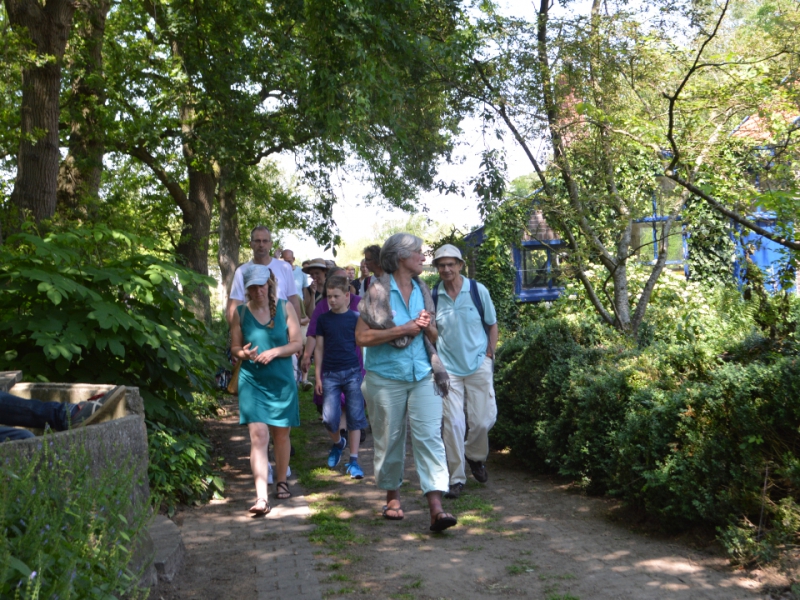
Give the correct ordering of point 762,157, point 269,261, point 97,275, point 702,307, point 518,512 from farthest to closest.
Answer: point 702,307
point 762,157
point 269,261
point 518,512
point 97,275

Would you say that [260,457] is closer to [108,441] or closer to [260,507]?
[260,507]

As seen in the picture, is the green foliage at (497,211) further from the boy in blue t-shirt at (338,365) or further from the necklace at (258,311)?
the necklace at (258,311)

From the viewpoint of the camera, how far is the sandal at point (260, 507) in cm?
651

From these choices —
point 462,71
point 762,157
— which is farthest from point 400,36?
point 762,157

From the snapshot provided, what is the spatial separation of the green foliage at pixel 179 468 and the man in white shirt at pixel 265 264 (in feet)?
3.54

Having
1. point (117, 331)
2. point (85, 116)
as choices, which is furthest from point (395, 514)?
point (85, 116)

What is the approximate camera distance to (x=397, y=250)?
6.34m

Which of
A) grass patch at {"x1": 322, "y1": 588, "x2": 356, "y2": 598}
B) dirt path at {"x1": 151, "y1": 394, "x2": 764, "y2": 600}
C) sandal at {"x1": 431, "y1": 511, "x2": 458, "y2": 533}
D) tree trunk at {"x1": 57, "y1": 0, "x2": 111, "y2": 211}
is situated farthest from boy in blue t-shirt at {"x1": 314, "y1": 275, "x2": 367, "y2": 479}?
tree trunk at {"x1": 57, "y1": 0, "x2": 111, "y2": 211}

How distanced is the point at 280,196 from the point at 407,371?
841 inches

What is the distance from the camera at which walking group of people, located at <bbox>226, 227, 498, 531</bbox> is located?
625cm

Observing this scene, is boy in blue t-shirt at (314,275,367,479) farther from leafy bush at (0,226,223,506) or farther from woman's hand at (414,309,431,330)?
woman's hand at (414,309,431,330)

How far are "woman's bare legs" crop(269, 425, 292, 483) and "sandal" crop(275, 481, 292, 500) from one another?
0.04 meters

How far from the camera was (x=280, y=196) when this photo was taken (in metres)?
26.9

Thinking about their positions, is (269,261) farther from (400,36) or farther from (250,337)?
(400,36)
